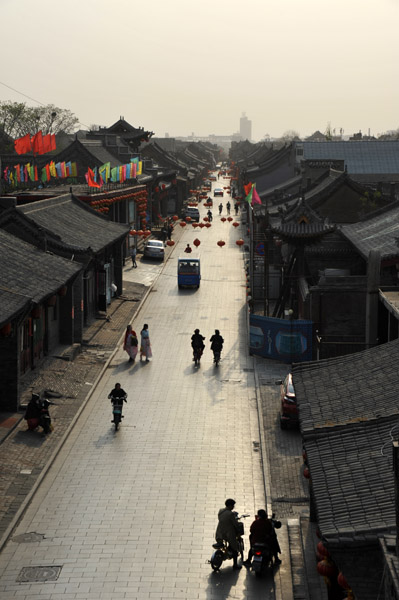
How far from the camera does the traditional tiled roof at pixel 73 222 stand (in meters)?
37.6

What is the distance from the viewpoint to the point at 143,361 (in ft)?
115

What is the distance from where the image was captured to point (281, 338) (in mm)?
34219

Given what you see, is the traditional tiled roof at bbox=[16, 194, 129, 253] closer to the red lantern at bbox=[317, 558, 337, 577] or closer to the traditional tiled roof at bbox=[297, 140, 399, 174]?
the red lantern at bbox=[317, 558, 337, 577]

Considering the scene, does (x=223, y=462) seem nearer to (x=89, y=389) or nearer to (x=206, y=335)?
(x=89, y=389)

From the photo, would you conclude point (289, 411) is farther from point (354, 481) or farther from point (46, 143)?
point (46, 143)

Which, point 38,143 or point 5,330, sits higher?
point 38,143

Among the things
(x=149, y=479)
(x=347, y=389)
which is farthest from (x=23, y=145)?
(x=347, y=389)

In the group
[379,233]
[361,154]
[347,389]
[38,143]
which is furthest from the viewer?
[361,154]

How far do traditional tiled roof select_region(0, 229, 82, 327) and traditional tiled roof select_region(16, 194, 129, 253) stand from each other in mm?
2502

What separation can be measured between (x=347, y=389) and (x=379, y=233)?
18616 mm

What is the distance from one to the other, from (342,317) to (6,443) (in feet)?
43.0

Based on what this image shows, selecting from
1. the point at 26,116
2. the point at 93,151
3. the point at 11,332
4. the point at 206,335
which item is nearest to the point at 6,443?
the point at 11,332

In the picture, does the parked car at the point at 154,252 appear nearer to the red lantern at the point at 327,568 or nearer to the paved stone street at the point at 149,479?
the paved stone street at the point at 149,479

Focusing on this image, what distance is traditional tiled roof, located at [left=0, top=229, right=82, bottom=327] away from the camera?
81.9ft
